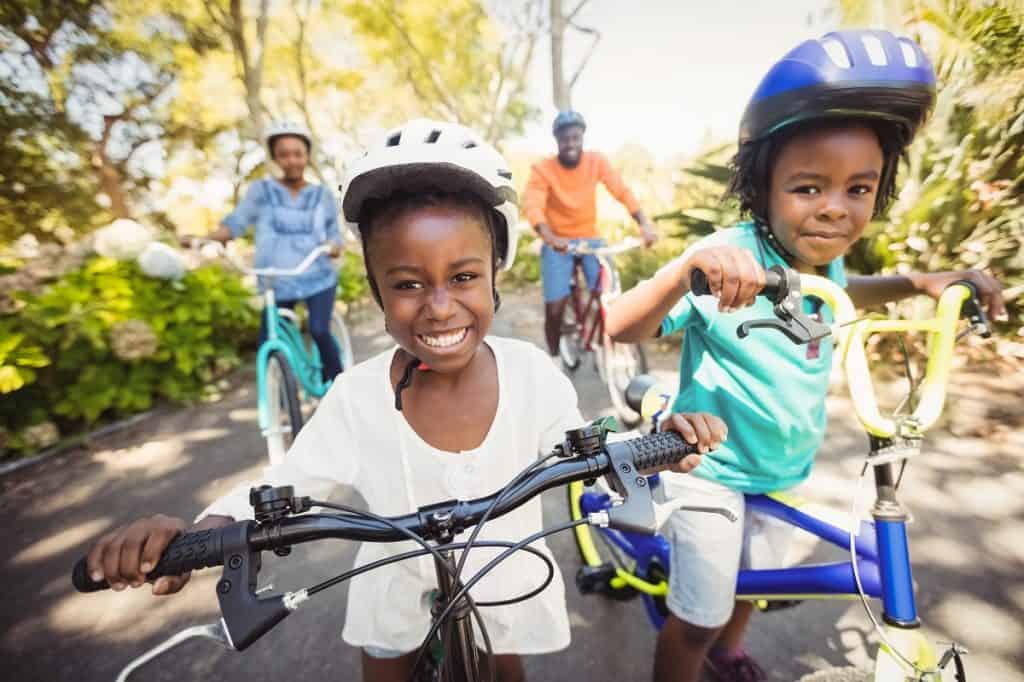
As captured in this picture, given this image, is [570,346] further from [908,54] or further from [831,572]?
[908,54]

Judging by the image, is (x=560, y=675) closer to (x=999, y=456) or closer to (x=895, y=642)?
(x=895, y=642)

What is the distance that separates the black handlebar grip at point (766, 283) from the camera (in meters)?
1.00

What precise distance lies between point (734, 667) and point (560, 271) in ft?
12.6

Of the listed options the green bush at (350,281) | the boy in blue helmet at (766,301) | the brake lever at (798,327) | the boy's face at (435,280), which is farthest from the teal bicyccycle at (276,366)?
the green bush at (350,281)

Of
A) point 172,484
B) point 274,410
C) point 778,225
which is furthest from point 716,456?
point 172,484

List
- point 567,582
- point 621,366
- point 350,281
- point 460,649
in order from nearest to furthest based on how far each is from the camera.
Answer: point 460,649, point 567,582, point 621,366, point 350,281

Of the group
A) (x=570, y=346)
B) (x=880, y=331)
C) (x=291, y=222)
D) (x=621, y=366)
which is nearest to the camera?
(x=880, y=331)

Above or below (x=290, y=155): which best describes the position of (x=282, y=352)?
below

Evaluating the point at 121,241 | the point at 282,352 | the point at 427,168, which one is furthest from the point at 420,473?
the point at 121,241

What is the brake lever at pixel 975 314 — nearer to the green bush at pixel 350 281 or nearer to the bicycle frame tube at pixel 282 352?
the bicycle frame tube at pixel 282 352

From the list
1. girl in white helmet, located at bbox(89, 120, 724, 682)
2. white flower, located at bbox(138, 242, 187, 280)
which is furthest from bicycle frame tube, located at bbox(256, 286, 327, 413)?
girl in white helmet, located at bbox(89, 120, 724, 682)

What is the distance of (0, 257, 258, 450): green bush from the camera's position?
414cm

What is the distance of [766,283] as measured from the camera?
3.24 ft

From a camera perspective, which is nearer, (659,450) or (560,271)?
(659,450)
